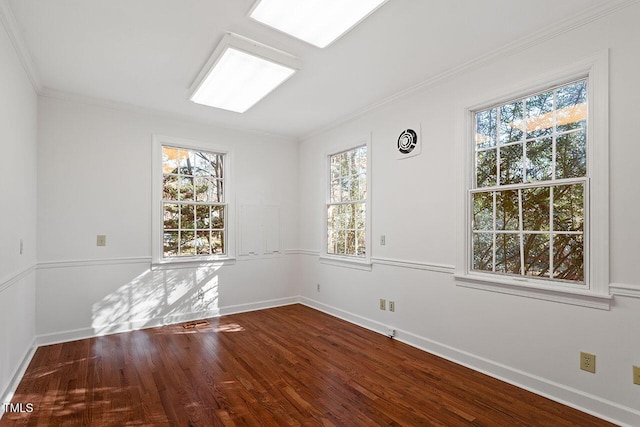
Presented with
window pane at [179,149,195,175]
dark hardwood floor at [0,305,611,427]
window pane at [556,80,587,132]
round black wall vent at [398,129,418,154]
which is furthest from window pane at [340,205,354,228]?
window pane at [556,80,587,132]

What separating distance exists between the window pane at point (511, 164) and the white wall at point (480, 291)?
0.40 meters

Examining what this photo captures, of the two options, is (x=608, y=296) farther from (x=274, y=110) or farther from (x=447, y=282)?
(x=274, y=110)

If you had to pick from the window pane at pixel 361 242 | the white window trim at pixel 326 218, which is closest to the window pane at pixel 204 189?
the white window trim at pixel 326 218

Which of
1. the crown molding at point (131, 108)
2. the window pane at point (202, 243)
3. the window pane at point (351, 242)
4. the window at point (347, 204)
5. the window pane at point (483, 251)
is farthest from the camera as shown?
the window pane at point (202, 243)

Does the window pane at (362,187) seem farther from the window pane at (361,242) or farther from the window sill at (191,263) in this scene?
the window sill at (191,263)

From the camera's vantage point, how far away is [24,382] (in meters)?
2.66

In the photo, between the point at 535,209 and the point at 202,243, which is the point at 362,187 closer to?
the point at 535,209

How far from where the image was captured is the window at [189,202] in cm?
426

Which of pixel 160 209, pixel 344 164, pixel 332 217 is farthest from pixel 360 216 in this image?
pixel 160 209

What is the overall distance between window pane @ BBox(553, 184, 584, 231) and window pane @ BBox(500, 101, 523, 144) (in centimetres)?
56

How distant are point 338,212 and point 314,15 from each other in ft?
9.38

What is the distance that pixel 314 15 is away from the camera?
221 cm

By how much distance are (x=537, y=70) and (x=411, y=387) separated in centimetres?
267

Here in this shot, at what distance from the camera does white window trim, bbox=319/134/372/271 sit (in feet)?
13.4
